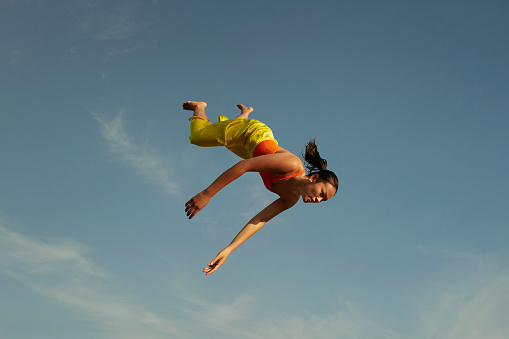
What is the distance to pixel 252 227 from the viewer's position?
6910 millimetres

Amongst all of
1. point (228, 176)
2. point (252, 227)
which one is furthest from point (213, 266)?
point (228, 176)

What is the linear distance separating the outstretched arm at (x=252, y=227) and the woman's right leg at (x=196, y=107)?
167cm

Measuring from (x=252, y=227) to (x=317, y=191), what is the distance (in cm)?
116

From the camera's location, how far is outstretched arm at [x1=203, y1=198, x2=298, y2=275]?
647 centimetres

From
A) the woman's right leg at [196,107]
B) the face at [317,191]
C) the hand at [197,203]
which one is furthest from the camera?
the woman's right leg at [196,107]

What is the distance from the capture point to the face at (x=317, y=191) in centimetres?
628

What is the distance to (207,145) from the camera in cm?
720

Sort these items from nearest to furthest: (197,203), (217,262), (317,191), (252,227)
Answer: (197,203)
(317,191)
(217,262)
(252,227)

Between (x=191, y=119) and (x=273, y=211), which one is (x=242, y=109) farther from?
(x=273, y=211)

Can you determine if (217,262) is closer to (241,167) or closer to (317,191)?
(241,167)

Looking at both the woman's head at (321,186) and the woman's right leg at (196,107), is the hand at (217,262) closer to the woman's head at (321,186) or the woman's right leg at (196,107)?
the woman's head at (321,186)

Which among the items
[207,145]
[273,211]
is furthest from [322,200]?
[207,145]

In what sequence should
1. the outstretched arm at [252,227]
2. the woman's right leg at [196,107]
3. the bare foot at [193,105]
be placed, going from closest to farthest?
the outstretched arm at [252,227]
the woman's right leg at [196,107]
the bare foot at [193,105]

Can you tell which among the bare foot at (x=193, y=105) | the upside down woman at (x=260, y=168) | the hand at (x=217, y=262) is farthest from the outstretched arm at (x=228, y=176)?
the bare foot at (x=193, y=105)
